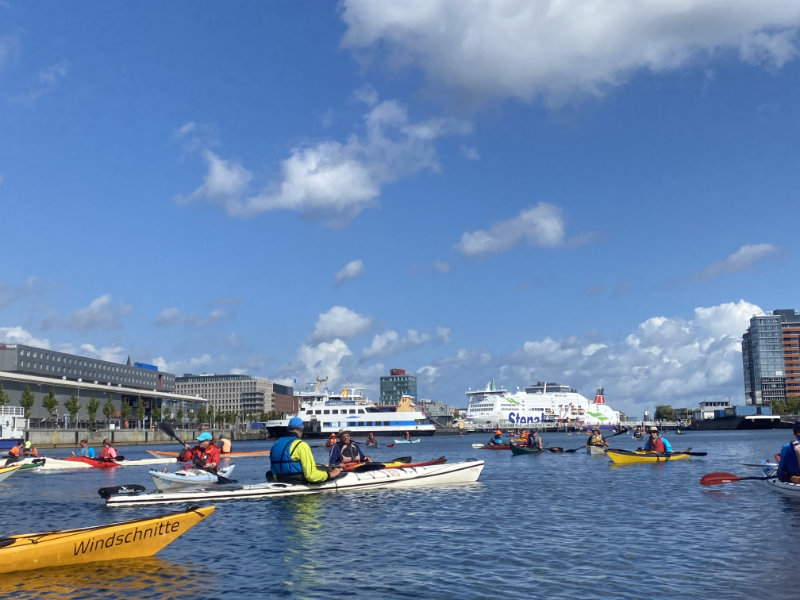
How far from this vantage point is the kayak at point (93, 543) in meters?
13.9

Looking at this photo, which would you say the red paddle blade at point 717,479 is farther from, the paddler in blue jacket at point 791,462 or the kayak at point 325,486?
the kayak at point 325,486

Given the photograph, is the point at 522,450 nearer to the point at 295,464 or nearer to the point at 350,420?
the point at 295,464

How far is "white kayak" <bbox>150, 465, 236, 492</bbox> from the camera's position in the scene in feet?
80.6

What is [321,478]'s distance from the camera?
23.7m

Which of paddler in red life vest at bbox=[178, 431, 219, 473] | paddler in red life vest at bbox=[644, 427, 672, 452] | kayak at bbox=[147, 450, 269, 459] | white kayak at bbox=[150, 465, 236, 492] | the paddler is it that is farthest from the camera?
kayak at bbox=[147, 450, 269, 459]

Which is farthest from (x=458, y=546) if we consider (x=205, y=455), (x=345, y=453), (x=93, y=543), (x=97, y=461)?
(x=97, y=461)

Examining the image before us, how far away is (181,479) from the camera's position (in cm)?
2480

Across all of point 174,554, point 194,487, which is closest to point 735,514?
point 174,554

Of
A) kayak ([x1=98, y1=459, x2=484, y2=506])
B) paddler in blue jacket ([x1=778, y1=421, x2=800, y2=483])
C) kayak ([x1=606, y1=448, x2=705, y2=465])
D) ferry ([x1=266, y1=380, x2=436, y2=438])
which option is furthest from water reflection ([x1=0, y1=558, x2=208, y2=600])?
ferry ([x1=266, y1=380, x2=436, y2=438])

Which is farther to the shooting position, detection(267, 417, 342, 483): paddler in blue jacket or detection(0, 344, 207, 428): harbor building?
detection(0, 344, 207, 428): harbor building

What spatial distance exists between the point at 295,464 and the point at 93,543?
9.59 meters

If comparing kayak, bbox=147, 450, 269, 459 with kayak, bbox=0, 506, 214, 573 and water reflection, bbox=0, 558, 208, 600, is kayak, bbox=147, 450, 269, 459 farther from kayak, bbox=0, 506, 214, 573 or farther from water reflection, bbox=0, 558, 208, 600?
water reflection, bbox=0, 558, 208, 600

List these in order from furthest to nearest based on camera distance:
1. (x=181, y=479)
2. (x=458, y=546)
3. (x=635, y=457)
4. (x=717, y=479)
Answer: (x=635, y=457), (x=717, y=479), (x=181, y=479), (x=458, y=546)

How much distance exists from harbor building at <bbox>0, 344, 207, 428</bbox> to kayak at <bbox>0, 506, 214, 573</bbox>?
111 metres
